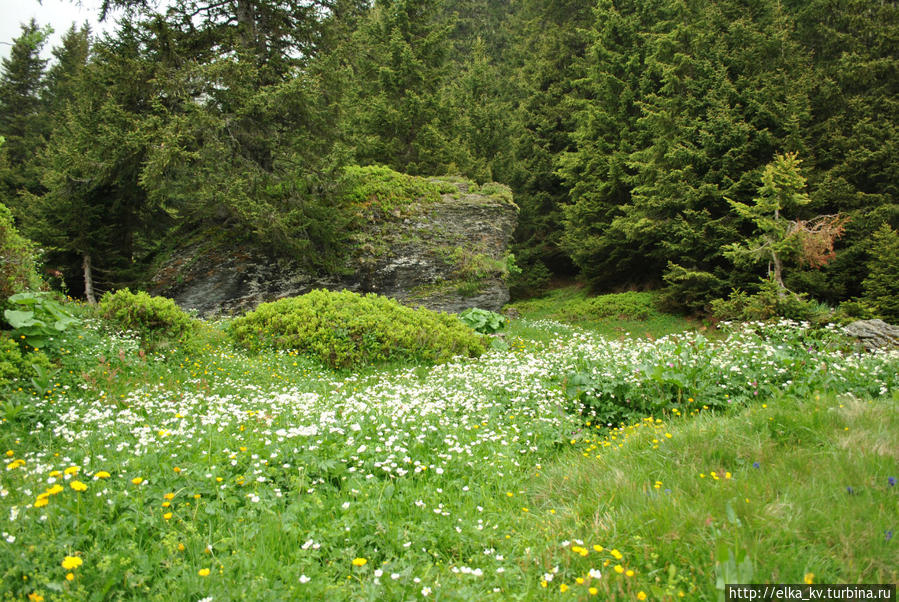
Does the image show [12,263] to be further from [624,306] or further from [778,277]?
[624,306]

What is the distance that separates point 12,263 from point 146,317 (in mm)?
1992

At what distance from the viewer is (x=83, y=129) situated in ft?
38.8

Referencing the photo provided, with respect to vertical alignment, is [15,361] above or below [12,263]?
below

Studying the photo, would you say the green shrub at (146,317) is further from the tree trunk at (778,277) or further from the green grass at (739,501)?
the tree trunk at (778,277)

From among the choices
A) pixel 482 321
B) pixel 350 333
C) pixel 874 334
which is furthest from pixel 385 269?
pixel 874 334

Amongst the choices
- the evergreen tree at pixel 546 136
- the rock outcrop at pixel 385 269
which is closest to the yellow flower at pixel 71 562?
the rock outcrop at pixel 385 269

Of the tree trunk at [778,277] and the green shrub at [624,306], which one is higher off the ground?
the tree trunk at [778,277]

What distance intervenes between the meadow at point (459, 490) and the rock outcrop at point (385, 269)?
766 centimetres

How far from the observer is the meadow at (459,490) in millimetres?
2271

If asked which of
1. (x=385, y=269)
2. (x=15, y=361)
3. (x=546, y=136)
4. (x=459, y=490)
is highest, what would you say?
(x=546, y=136)

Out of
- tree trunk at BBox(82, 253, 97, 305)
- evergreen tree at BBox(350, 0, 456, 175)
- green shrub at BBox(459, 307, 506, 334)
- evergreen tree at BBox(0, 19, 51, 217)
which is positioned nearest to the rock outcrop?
green shrub at BBox(459, 307, 506, 334)

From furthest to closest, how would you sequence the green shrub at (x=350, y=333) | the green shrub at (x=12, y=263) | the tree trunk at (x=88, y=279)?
the tree trunk at (x=88, y=279), the green shrub at (x=350, y=333), the green shrub at (x=12, y=263)

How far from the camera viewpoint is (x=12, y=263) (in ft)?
17.5

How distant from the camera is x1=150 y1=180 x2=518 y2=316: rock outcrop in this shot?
42.0 feet
